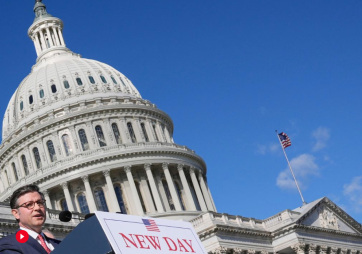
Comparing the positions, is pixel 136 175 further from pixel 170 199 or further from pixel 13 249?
pixel 13 249

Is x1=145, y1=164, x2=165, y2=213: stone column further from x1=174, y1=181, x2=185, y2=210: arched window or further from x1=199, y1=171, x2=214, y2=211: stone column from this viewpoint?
x1=199, y1=171, x2=214, y2=211: stone column

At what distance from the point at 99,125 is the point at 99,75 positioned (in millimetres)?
10723

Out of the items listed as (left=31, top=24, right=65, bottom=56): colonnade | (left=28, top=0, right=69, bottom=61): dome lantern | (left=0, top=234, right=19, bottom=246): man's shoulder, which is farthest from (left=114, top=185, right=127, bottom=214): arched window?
(left=0, top=234, right=19, bottom=246): man's shoulder

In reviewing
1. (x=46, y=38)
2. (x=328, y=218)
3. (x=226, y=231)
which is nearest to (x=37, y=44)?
(x=46, y=38)

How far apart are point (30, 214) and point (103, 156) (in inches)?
2686

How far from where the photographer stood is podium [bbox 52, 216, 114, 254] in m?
4.98

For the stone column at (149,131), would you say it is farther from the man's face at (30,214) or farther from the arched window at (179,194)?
the man's face at (30,214)

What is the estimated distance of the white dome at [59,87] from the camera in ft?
269

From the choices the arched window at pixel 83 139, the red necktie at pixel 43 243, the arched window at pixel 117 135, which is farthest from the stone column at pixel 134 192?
the red necktie at pixel 43 243

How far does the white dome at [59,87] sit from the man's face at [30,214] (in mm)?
74857

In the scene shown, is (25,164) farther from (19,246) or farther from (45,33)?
(19,246)

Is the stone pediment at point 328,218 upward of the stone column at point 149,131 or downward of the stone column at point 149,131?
downward

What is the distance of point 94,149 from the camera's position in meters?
75.1

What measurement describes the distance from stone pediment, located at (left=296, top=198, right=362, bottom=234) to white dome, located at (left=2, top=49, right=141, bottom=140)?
31.0 meters
